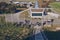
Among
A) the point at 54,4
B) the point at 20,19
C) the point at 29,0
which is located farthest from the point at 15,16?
the point at 54,4

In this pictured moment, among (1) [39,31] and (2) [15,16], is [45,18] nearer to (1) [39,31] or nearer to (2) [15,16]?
(1) [39,31]

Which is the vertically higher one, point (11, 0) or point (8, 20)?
point (11, 0)

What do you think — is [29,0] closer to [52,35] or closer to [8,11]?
[8,11]

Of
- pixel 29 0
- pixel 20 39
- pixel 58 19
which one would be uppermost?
pixel 29 0

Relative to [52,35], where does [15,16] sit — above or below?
above

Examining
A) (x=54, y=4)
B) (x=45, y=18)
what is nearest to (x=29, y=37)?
(x=45, y=18)

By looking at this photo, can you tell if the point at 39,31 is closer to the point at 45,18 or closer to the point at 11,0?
the point at 45,18

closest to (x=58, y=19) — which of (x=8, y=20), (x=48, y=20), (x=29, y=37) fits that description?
(x=48, y=20)
